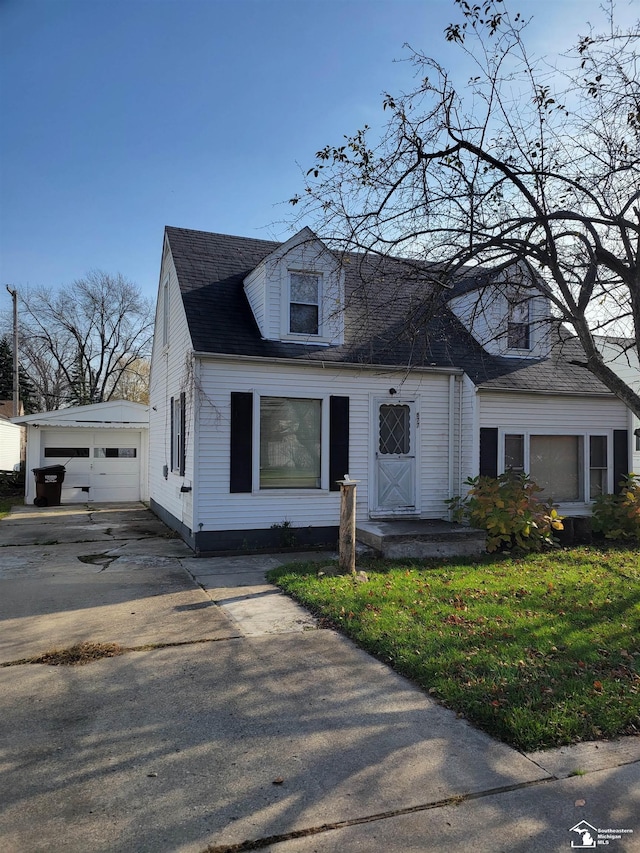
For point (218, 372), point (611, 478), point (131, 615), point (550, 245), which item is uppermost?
point (550, 245)

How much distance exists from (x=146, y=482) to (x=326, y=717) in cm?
1555

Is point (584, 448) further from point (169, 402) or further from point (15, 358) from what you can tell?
point (15, 358)

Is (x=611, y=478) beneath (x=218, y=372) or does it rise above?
beneath

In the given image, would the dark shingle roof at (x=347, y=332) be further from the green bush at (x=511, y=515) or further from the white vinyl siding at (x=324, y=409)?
the green bush at (x=511, y=515)

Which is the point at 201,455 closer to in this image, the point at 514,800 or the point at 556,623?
the point at 556,623

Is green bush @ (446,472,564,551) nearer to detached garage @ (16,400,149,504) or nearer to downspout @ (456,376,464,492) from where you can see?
downspout @ (456,376,464,492)

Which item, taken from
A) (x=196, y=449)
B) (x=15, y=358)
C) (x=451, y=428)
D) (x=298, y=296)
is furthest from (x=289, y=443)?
(x=15, y=358)

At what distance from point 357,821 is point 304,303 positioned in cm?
878

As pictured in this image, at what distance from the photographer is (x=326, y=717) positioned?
392 cm

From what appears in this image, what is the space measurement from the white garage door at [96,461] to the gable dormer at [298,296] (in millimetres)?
9399

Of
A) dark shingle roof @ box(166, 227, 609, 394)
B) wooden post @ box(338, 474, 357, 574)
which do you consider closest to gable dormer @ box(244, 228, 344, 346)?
dark shingle roof @ box(166, 227, 609, 394)

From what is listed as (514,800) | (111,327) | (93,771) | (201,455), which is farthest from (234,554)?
(111,327)

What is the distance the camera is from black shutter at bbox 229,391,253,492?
9.62 m

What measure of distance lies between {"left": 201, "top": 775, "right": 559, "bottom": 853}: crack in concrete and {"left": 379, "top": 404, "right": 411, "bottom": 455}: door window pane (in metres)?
7.85
